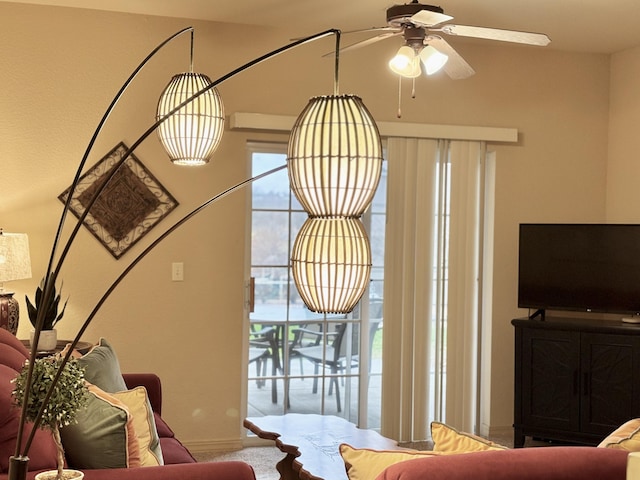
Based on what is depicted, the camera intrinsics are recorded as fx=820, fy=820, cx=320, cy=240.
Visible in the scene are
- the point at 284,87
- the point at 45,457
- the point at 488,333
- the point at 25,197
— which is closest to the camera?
the point at 45,457

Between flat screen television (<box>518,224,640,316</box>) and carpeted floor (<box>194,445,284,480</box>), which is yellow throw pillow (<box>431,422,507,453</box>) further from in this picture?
flat screen television (<box>518,224,640,316</box>)

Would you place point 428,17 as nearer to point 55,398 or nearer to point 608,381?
point 55,398

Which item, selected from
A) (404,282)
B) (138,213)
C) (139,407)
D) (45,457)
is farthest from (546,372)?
(45,457)

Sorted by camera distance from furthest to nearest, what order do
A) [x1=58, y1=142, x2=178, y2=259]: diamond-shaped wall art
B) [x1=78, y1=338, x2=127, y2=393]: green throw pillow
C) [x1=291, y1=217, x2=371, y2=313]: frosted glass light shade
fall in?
[x1=58, y1=142, x2=178, y2=259]: diamond-shaped wall art
[x1=78, y1=338, x2=127, y2=393]: green throw pillow
[x1=291, y1=217, x2=371, y2=313]: frosted glass light shade

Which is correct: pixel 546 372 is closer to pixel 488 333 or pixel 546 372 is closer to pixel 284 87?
pixel 488 333

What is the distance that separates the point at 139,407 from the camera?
9.80 ft

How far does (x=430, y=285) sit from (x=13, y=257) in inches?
105

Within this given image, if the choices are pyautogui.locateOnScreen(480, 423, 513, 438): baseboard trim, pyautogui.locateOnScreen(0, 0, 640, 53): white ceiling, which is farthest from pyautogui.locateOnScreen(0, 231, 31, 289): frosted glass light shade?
pyautogui.locateOnScreen(480, 423, 513, 438): baseboard trim

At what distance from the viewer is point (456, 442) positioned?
2.41 metres

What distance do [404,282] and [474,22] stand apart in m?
1.72

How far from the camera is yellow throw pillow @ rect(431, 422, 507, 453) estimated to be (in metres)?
2.37

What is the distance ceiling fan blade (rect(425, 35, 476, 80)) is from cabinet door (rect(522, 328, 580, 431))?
2.04 metres

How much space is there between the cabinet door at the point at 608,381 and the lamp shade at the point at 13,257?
11.1ft

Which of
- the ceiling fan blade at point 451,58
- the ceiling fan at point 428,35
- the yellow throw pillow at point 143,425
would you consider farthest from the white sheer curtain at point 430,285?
the yellow throw pillow at point 143,425
